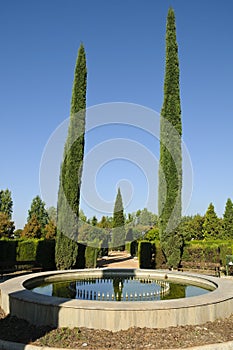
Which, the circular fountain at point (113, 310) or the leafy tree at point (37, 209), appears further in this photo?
the leafy tree at point (37, 209)

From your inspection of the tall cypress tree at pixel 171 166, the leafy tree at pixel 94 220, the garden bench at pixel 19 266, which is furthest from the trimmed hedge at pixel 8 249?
the leafy tree at pixel 94 220

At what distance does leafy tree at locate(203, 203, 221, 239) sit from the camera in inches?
1561

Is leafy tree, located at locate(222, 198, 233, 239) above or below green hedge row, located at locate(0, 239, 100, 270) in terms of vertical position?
above

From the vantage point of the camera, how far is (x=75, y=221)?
1550cm

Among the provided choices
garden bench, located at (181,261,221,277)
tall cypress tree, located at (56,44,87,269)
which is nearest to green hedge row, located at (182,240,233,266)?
garden bench, located at (181,261,221,277)

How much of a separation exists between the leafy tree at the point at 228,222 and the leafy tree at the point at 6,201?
41.9 m

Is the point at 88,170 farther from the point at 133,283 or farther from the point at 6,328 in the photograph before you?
the point at 6,328

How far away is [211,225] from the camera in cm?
4009

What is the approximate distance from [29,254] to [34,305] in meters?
11.5

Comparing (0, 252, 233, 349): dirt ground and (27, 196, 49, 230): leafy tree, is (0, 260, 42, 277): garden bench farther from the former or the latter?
(27, 196, 49, 230): leafy tree

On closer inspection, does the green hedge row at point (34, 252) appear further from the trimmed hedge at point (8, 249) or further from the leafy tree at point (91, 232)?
the leafy tree at point (91, 232)

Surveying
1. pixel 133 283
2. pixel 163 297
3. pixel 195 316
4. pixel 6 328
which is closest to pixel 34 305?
pixel 6 328

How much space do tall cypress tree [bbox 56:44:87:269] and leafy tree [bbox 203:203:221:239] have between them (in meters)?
28.0

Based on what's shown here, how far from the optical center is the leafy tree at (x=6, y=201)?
208 ft
